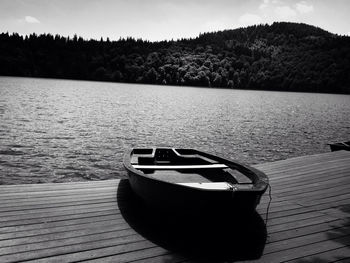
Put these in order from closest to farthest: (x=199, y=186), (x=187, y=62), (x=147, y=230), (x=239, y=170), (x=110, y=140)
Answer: (x=147, y=230)
(x=199, y=186)
(x=239, y=170)
(x=110, y=140)
(x=187, y=62)

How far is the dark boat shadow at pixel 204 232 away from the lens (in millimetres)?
3928

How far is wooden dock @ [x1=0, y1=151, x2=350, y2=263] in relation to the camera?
3.77 m

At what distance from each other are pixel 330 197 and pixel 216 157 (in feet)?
8.16

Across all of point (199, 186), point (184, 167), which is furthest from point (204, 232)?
point (184, 167)

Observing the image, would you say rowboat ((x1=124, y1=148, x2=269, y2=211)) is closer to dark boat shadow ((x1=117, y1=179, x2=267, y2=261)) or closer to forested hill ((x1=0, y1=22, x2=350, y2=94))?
dark boat shadow ((x1=117, y1=179, x2=267, y2=261))

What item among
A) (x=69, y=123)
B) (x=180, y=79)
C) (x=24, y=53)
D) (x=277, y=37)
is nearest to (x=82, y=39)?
(x=24, y=53)

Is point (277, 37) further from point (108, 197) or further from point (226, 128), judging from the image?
point (108, 197)

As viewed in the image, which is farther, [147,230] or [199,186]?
[199,186]

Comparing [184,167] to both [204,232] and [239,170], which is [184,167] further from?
[204,232]

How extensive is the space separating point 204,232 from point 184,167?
64.0 inches

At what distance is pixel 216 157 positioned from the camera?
22.3 ft

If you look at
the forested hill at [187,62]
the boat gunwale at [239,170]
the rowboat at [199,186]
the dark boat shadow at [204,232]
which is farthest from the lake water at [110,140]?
the forested hill at [187,62]

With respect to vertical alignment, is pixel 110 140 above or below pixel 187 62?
below

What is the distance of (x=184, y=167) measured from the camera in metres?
5.85
